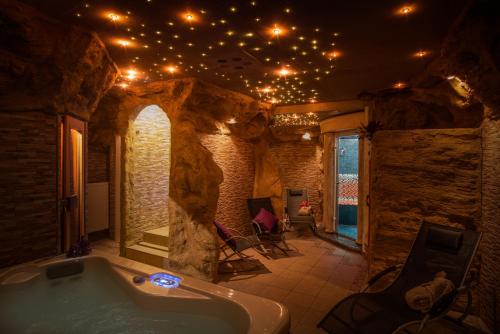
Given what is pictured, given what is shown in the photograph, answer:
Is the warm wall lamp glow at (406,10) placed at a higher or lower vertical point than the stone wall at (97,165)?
higher

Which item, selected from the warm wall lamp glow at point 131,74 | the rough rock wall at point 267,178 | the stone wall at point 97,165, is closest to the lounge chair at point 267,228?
the rough rock wall at point 267,178

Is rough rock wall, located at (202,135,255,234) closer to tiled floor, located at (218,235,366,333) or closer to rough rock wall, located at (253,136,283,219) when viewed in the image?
rough rock wall, located at (253,136,283,219)

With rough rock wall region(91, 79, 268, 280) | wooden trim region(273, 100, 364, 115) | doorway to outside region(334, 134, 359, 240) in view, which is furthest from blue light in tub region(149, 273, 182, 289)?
doorway to outside region(334, 134, 359, 240)

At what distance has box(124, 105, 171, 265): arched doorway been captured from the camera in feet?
18.0

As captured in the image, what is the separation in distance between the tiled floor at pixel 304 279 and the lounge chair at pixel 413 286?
0.59 metres

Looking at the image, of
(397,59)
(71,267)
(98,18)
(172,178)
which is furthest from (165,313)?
(397,59)

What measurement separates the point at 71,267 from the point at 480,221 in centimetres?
482

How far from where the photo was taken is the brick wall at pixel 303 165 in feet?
29.1

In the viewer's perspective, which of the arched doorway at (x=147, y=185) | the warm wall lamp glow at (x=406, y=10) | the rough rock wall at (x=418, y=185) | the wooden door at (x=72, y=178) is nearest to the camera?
the warm wall lamp glow at (x=406, y=10)

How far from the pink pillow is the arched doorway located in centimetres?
184

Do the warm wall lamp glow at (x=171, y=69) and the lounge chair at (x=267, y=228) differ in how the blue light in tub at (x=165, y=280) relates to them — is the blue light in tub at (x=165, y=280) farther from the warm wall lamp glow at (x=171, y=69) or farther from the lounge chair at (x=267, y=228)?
the warm wall lamp glow at (x=171, y=69)

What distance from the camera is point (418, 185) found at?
353 centimetres

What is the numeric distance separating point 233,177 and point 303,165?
12.0 feet

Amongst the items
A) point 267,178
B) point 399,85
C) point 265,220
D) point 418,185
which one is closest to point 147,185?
point 265,220
